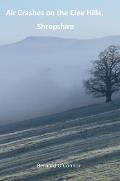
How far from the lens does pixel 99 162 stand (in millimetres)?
29953

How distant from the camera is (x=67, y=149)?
3750 centimetres

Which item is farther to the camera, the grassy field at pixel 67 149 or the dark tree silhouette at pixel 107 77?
the dark tree silhouette at pixel 107 77

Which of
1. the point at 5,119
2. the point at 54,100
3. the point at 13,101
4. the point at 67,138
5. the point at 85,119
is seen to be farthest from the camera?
the point at 13,101

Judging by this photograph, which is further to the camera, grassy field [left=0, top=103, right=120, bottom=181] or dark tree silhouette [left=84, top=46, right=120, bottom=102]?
dark tree silhouette [left=84, top=46, right=120, bottom=102]

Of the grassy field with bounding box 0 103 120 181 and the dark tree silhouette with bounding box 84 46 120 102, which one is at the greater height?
the dark tree silhouette with bounding box 84 46 120 102

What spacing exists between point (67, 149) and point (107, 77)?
37.0m

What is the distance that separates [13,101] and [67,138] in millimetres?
72458

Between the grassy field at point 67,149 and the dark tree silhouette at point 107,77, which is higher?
the dark tree silhouette at point 107,77

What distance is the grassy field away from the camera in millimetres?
28656

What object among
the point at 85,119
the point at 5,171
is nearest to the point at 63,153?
the point at 5,171

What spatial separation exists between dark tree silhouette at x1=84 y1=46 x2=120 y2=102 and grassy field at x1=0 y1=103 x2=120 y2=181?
38.4ft

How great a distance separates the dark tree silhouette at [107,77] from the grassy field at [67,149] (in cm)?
1171

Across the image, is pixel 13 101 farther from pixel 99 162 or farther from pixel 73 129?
pixel 99 162

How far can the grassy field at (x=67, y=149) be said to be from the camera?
94.0ft
